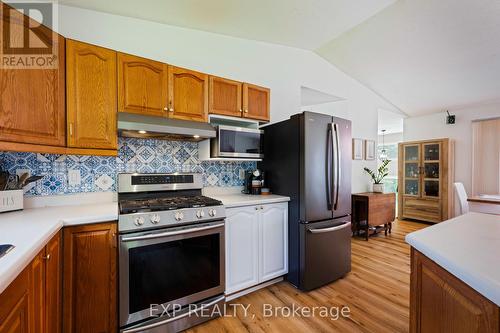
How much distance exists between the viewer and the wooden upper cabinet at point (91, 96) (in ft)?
5.23

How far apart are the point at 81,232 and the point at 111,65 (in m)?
1.26

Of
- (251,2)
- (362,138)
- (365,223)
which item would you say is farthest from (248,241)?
(362,138)

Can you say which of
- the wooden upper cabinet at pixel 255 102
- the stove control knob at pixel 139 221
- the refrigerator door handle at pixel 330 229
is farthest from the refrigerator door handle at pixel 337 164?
the stove control knob at pixel 139 221

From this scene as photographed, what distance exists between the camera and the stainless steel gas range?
4.82 ft

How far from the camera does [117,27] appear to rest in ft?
6.61

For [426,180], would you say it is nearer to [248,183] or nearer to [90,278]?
[248,183]

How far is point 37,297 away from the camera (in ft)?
3.25

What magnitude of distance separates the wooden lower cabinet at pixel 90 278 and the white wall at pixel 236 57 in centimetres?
165

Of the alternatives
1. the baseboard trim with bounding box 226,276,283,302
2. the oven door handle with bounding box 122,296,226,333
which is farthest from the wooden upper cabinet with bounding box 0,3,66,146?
the baseboard trim with bounding box 226,276,283,302

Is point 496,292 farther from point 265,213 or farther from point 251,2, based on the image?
point 251,2

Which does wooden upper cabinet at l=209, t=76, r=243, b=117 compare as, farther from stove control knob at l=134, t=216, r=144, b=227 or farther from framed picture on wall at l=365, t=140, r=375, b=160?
framed picture on wall at l=365, t=140, r=375, b=160

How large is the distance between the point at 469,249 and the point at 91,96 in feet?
7.70

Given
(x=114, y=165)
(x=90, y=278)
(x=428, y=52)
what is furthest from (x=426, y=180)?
(x=90, y=278)

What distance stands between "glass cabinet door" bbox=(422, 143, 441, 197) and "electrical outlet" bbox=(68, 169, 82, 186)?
6101 mm
